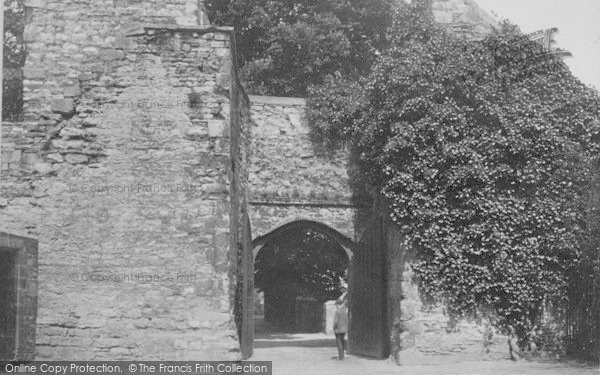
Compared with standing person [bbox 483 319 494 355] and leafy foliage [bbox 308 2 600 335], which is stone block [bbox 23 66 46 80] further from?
standing person [bbox 483 319 494 355]

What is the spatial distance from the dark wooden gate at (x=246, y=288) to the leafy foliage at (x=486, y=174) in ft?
8.14

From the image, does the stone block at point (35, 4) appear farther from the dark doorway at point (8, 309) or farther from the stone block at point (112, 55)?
the dark doorway at point (8, 309)

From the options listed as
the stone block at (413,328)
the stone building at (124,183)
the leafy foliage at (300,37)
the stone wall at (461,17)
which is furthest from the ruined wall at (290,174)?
the leafy foliage at (300,37)

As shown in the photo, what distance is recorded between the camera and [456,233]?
12.4 meters

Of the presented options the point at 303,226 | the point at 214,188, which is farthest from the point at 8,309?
the point at 303,226

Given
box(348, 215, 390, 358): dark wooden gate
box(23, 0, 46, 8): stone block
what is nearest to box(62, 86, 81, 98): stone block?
box(23, 0, 46, 8): stone block

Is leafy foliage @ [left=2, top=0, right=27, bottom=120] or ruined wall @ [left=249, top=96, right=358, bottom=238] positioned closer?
ruined wall @ [left=249, top=96, right=358, bottom=238]

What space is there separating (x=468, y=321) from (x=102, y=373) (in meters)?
6.01

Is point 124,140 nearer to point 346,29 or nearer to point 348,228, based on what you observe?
point 348,228

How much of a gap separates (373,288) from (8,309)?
22.3 ft

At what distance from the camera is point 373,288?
549 inches

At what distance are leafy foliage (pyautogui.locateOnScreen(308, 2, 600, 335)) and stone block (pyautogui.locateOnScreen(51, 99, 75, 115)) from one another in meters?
5.18

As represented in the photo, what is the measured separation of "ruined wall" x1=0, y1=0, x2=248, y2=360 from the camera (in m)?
9.84

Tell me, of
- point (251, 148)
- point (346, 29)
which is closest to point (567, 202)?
point (251, 148)
